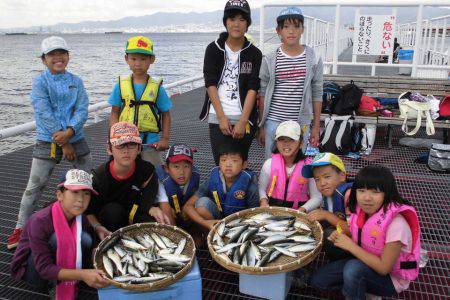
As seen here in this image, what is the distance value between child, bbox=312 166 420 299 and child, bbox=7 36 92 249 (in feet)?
9.10

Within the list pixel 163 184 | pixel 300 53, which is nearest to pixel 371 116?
pixel 300 53

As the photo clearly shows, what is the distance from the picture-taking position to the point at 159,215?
363 cm

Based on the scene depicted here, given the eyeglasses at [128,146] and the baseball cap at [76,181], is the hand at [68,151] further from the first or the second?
the baseball cap at [76,181]

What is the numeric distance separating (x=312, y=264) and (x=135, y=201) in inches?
72.2

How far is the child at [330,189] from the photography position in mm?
3297

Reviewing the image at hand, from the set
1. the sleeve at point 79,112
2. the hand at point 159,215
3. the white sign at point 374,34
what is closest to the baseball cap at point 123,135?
the sleeve at point 79,112

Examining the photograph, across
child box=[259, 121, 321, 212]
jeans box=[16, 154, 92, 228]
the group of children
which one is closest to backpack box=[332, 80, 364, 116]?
the group of children

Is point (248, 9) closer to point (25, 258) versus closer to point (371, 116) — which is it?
point (25, 258)

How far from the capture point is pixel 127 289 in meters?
2.63

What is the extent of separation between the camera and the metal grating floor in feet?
10.4

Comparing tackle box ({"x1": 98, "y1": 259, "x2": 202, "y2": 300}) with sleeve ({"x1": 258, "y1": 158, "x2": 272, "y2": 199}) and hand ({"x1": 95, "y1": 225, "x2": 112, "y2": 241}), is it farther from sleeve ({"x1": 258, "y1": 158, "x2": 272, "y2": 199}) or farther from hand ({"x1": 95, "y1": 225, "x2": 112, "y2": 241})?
sleeve ({"x1": 258, "y1": 158, "x2": 272, "y2": 199})

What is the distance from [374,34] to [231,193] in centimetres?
578

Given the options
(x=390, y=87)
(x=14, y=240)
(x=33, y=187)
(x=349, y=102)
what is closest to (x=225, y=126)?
(x=33, y=187)

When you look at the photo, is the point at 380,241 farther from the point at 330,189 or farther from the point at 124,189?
the point at 124,189
